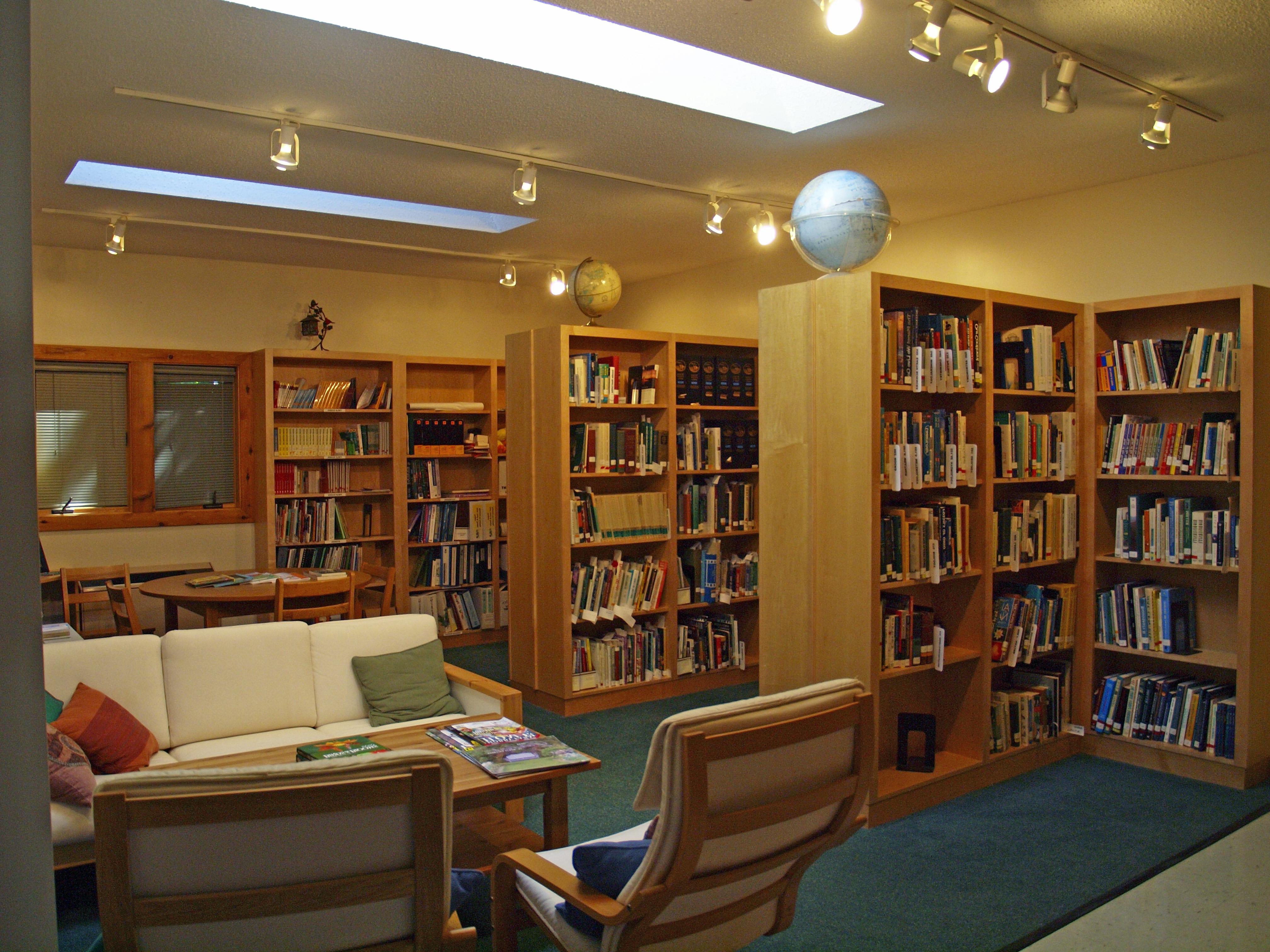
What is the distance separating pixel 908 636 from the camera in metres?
4.16

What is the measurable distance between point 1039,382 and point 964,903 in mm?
2565

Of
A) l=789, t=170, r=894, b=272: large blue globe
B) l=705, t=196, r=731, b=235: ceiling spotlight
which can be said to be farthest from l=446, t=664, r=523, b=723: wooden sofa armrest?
l=705, t=196, r=731, b=235: ceiling spotlight

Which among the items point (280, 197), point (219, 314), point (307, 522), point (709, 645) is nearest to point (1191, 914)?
point (709, 645)

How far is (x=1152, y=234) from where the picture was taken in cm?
514

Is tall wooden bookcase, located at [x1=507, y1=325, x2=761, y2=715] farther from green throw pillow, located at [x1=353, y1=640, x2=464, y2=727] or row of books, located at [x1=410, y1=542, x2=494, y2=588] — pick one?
row of books, located at [x1=410, y1=542, x2=494, y2=588]

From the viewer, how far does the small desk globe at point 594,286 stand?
635 cm

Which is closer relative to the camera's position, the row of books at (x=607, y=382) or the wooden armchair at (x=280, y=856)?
the wooden armchair at (x=280, y=856)

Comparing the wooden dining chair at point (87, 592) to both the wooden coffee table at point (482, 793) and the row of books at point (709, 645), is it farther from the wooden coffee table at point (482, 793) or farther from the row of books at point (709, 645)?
the row of books at point (709, 645)

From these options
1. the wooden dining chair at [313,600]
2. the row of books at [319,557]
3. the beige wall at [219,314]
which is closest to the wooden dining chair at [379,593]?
the wooden dining chair at [313,600]

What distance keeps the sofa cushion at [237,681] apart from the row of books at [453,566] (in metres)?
3.54

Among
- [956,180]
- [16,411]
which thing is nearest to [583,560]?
[956,180]

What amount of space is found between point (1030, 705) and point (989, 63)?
302cm

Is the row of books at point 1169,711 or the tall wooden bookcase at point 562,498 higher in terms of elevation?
the tall wooden bookcase at point 562,498

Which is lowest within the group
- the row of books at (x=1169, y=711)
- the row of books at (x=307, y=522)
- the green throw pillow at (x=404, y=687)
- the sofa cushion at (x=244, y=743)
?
the row of books at (x=1169, y=711)
